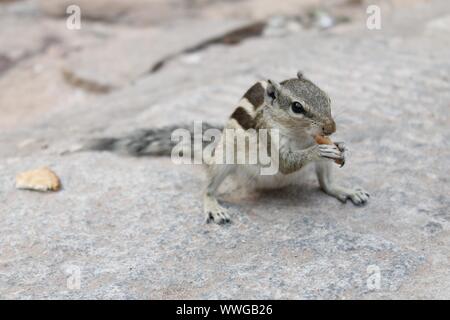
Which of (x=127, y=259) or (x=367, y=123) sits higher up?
(x=367, y=123)

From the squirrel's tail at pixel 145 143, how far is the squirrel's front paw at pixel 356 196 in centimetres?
94

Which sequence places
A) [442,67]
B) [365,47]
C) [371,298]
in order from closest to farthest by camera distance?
[371,298] < [442,67] < [365,47]

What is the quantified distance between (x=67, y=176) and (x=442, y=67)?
2889 millimetres

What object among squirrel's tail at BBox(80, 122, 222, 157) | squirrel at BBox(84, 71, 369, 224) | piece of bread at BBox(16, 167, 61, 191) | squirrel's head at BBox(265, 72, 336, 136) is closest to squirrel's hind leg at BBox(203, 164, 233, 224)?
squirrel at BBox(84, 71, 369, 224)

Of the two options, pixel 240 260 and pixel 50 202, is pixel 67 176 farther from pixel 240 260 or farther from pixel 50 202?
pixel 240 260

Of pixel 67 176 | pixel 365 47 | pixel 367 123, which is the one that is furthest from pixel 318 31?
pixel 67 176

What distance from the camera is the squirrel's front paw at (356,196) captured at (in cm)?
326

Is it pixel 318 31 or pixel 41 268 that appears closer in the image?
pixel 41 268

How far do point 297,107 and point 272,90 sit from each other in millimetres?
166

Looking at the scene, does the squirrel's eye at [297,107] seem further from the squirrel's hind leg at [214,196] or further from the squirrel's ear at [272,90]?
the squirrel's hind leg at [214,196]

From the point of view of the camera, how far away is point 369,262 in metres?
2.74

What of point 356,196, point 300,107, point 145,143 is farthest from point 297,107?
point 145,143

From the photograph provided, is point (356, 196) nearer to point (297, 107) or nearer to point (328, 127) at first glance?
point (328, 127)

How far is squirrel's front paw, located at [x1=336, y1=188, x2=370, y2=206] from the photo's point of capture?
3264mm
